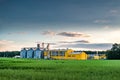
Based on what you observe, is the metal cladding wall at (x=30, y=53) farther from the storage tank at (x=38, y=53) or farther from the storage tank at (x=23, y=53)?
the storage tank at (x=38, y=53)

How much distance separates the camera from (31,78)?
17859 millimetres

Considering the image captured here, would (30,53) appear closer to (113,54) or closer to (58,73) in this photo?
(113,54)

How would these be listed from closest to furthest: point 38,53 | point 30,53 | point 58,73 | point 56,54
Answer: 1. point 58,73
2. point 56,54
3. point 38,53
4. point 30,53

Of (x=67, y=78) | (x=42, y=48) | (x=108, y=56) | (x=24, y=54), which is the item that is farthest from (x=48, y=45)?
(x=67, y=78)

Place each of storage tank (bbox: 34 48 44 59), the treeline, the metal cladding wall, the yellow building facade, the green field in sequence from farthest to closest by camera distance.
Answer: the metal cladding wall → storage tank (bbox: 34 48 44 59) → the yellow building facade → the treeline → the green field

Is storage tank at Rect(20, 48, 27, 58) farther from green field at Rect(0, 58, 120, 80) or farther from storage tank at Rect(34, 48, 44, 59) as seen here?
green field at Rect(0, 58, 120, 80)

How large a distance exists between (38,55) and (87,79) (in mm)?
126913

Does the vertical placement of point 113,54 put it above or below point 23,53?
below

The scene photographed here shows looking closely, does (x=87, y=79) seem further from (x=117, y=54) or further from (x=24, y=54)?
(x=24, y=54)

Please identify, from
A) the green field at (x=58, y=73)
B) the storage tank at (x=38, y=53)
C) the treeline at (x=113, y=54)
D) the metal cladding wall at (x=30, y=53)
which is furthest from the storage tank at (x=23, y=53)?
the green field at (x=58, y=73)

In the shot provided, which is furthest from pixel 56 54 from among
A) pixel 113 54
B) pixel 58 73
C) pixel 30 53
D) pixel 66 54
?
pixel 58 73

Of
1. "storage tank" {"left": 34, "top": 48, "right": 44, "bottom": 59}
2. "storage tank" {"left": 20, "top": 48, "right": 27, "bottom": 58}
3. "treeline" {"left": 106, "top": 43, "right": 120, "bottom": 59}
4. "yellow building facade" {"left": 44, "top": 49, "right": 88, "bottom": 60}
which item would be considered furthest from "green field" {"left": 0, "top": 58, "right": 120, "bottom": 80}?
"storage tank" {"left": 20, "top": 48, "right": 27, "bottom": 58}

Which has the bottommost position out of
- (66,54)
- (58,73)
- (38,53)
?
(58,73)

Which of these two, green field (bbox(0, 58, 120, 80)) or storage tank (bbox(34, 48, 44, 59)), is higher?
storage tank (bbox(34, 48, 44, 59))
